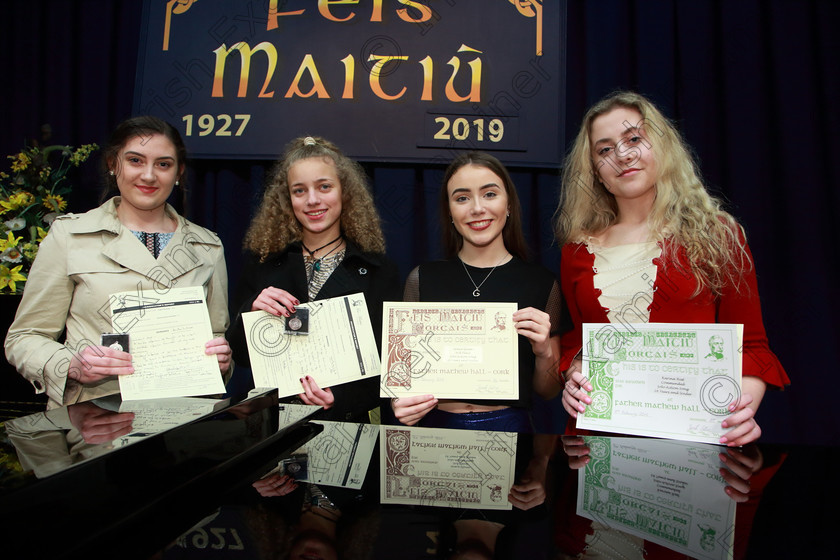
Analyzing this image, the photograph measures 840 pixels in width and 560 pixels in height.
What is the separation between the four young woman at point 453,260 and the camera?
1386 mm

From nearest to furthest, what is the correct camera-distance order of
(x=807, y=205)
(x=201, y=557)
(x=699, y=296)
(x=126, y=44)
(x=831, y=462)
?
(x=201, y=557) < (x=831, y=462) < (x=699, y=296) < (x=807, y=205) < (x=126, y=44)

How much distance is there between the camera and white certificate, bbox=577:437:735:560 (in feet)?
1.57

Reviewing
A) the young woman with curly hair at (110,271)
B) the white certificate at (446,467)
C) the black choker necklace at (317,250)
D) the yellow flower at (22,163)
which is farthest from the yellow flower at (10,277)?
the white certificate at (446,467)

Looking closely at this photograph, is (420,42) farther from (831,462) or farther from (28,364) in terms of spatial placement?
(831,462)

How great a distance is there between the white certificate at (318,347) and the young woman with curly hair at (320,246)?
0.40ft

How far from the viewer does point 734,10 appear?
2.51 meters

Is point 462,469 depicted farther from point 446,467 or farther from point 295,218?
point 295,218

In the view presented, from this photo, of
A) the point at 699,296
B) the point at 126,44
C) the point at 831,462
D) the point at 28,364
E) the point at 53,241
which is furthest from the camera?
the point at 126,44

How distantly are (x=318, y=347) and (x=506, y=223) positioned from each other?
0.84 m

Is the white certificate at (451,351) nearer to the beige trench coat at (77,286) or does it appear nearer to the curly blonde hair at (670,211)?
the curly blonde hair at (670,211)

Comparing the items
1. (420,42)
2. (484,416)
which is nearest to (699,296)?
(484,416)

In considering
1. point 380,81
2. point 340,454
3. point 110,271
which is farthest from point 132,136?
point 340,454

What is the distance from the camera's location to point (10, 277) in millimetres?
2115

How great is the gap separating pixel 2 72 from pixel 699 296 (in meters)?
3.83
